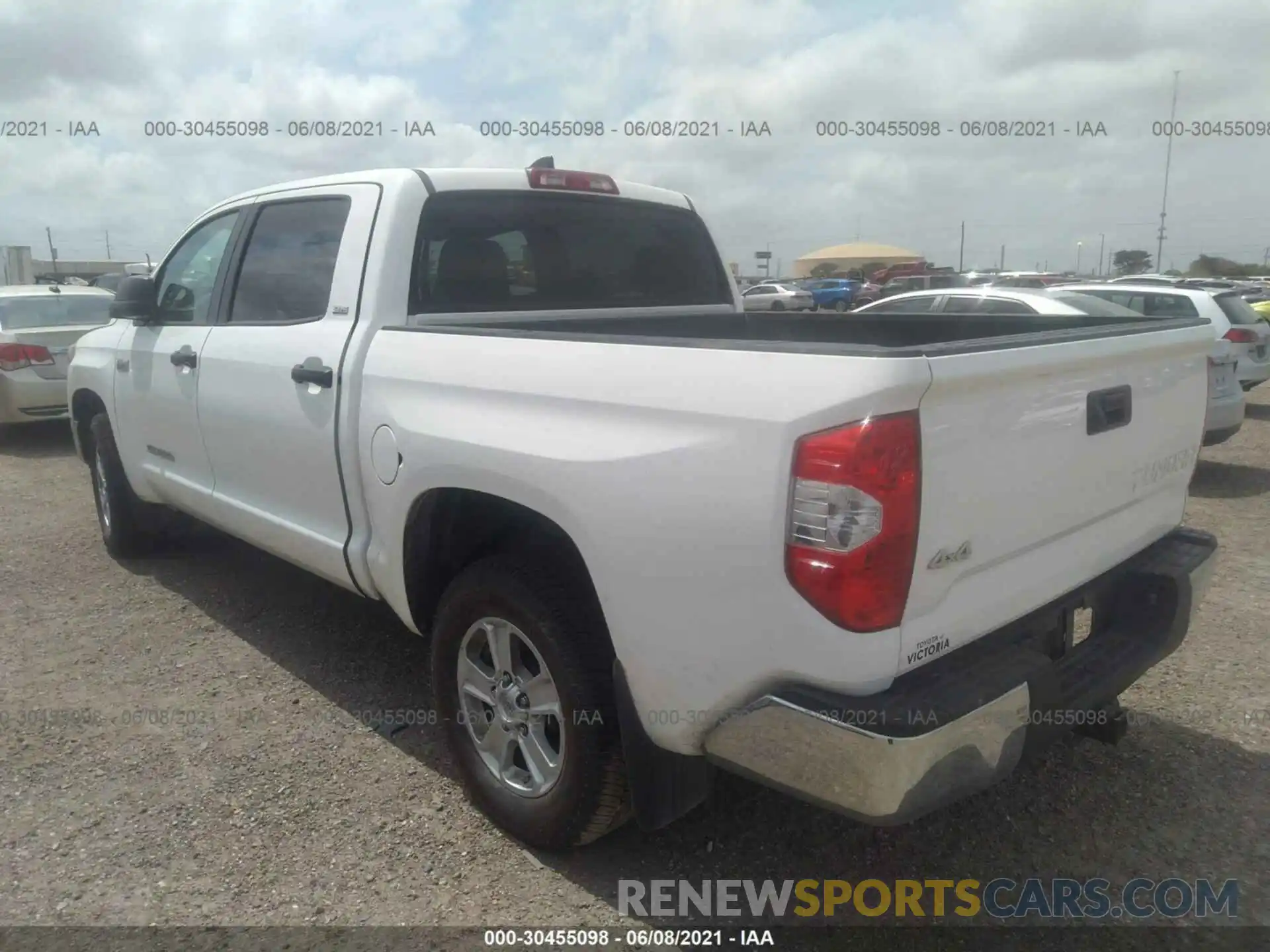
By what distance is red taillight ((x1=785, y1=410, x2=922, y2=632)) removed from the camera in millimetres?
1855

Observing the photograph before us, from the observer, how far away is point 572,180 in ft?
12.5

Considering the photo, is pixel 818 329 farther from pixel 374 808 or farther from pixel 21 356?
pixel 21 356

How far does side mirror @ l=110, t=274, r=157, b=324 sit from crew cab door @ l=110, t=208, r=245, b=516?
0.05 meters

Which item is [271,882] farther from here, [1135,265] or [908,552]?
[1135,265]

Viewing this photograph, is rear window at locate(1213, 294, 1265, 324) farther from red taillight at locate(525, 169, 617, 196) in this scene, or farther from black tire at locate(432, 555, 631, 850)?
black tire at locate(432, 555, 631, 850)

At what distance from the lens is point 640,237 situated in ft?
13.3

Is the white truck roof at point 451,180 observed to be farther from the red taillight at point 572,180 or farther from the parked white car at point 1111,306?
the parked white car at point 1111,306

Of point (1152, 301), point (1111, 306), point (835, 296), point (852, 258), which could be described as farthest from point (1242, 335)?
point (852, 258)

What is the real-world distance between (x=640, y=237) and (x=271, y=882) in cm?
273

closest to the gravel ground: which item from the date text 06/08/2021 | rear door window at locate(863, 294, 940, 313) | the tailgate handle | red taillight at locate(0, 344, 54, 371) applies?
the date text 06/08/2021

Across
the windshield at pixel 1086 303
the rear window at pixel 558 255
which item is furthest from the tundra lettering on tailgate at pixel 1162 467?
the windshield at pixel 1086 303

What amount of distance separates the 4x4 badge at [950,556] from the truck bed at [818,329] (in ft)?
1.35

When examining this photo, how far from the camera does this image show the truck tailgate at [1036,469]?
1.98 meters

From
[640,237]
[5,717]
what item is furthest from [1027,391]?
[5,717]
